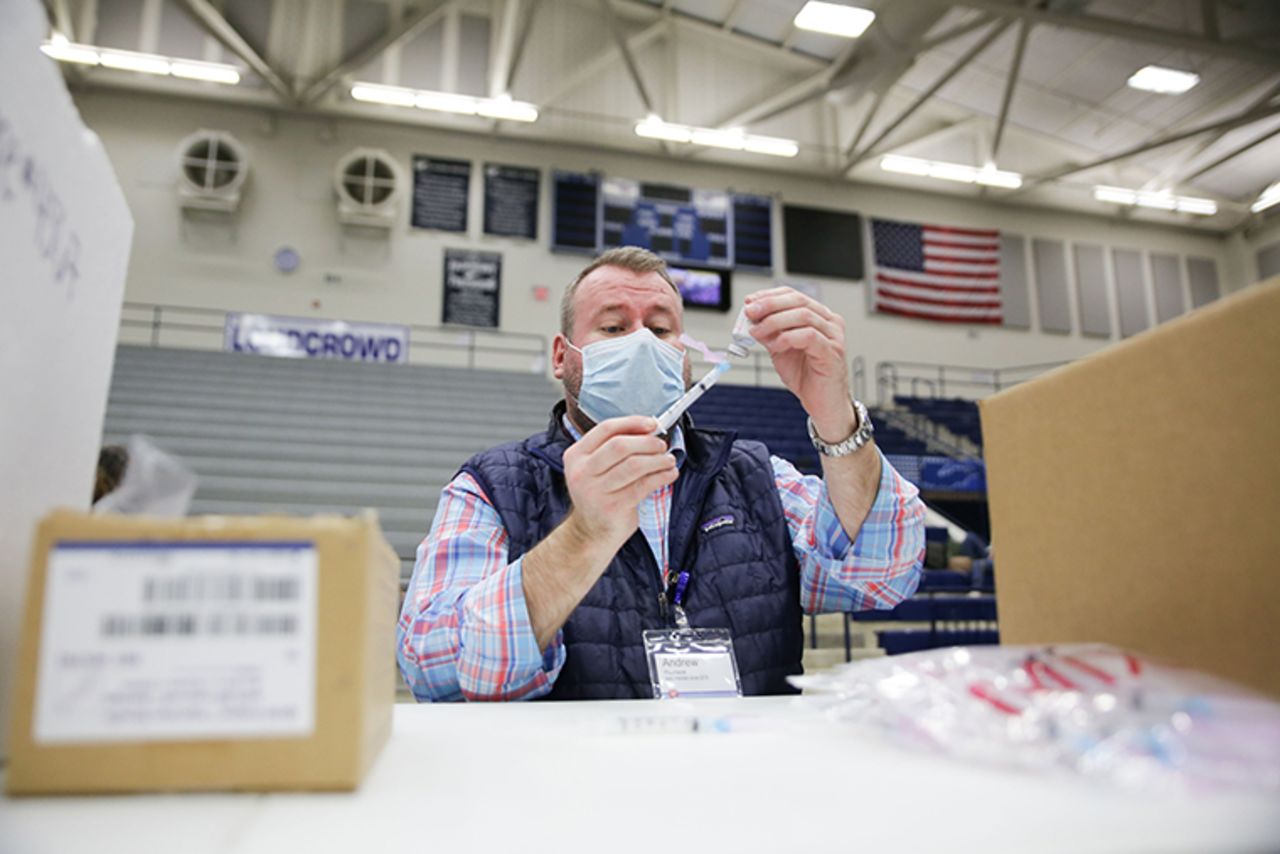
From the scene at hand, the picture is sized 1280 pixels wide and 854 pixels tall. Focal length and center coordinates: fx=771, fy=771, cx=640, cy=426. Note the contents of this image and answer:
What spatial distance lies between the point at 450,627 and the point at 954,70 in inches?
335

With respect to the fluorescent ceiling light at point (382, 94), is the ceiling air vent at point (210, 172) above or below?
below

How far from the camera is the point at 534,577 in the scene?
34.6 inches

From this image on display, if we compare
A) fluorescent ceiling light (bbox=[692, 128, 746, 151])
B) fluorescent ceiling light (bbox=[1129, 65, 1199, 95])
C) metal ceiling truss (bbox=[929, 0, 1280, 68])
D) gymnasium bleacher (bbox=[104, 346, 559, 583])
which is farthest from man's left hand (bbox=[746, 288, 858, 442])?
fluorescent ceiling light (bbox=[1129, 65, 1199, 95])

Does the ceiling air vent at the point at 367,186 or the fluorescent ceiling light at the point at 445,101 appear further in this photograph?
the ceiling air vent at the point at 367,186

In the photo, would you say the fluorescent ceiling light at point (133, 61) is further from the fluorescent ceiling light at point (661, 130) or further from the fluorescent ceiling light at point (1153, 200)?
the fluorescent ceiling light at point (1153, 200)

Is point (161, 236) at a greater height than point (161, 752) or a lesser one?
greater

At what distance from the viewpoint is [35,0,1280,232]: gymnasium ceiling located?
729 cm

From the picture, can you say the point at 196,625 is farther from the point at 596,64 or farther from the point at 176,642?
the point at 596,64

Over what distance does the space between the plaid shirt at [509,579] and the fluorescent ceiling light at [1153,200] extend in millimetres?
10178

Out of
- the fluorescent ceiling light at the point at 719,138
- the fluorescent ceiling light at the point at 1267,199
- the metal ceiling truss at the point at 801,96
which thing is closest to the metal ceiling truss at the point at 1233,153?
the fluorescent ceiling light at the point at 1267,199

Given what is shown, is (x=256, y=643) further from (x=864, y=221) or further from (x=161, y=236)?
(x=864, y=221)

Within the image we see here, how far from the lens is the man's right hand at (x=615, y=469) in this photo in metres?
0.79

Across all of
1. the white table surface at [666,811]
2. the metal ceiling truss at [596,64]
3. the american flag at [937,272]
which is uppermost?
the metal ceiling truss at [596,64]

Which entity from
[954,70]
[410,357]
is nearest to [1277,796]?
[410,357]
